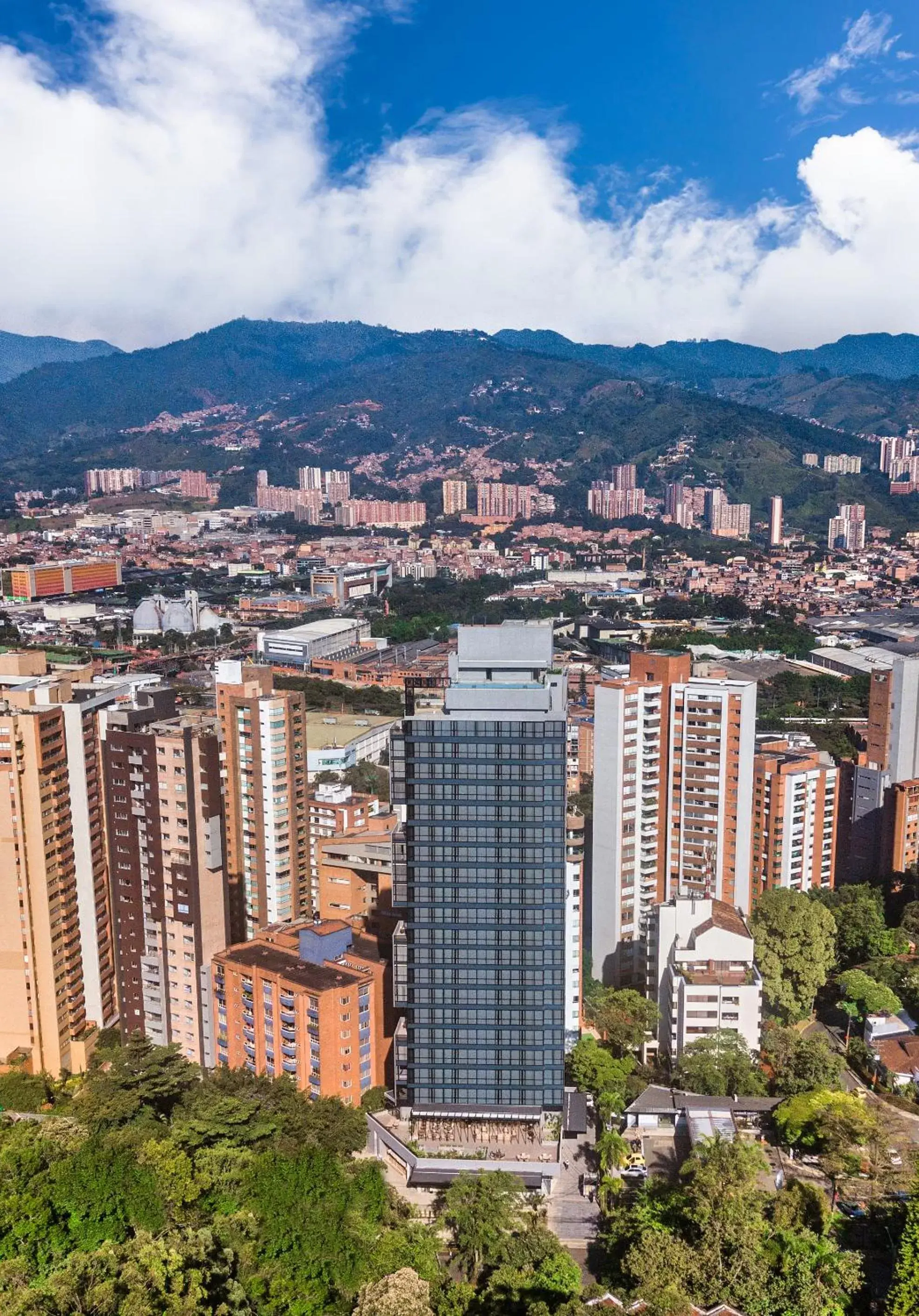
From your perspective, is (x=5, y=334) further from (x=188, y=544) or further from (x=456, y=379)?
(x=188, y=544)

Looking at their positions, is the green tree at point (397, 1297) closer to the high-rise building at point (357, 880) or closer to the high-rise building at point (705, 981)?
the high-rise building at point (705, 981)

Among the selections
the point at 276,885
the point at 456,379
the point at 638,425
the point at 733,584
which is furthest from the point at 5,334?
the point at 276,885

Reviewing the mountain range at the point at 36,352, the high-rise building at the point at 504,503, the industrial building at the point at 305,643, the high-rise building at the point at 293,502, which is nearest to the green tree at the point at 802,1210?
the industrial building at the point at 305,643

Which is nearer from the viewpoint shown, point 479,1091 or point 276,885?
point 479,1091

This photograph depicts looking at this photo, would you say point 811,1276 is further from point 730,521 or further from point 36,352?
point 36,352

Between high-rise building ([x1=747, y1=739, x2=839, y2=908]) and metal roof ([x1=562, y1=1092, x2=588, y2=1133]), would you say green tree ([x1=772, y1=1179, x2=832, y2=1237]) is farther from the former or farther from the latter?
high-rise building ([x1=747, y1=739, x2=839, y2=908])

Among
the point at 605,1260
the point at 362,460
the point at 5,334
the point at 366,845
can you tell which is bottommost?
the point at 605,1260

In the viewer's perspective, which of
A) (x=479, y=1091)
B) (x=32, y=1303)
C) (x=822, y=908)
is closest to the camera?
(x=32, y=1303)
